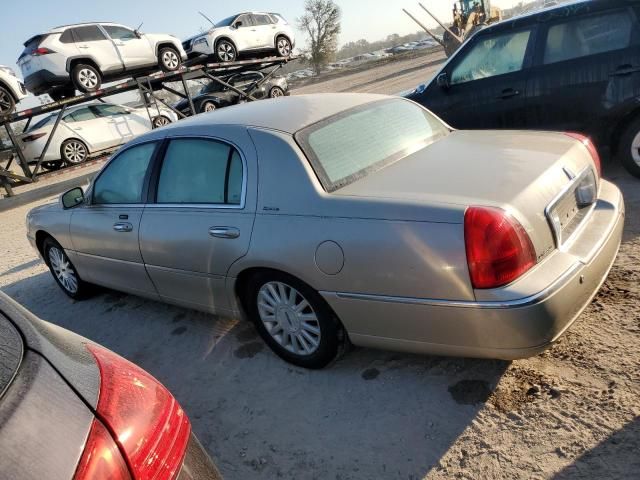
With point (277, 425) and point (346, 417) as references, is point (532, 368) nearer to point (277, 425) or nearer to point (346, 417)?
point (346, 417)

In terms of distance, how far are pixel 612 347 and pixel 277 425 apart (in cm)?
183

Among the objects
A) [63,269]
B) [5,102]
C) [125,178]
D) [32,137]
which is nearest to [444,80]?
[125,178]

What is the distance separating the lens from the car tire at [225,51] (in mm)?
15031

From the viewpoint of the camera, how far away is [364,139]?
3098mm

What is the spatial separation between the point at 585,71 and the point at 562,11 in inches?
25.9

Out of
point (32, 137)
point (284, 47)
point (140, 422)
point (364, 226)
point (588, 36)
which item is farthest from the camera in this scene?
point (284, 47)

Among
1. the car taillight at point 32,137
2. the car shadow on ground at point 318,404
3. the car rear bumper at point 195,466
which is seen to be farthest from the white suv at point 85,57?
the car rear bumper at point 195,466

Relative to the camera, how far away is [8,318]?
154 centimetres

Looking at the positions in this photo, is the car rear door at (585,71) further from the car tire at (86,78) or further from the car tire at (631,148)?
the car tire at (86,78)

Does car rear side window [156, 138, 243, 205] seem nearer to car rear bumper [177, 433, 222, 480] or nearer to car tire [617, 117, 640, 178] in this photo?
car rear bumper [177, 433, 222, 480]

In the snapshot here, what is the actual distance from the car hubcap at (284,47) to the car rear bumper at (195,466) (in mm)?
16928

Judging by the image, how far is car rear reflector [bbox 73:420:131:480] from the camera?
1.17 m

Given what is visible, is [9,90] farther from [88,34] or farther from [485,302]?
[485,302]

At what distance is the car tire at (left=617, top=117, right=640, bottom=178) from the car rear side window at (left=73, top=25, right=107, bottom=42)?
11509 mm
